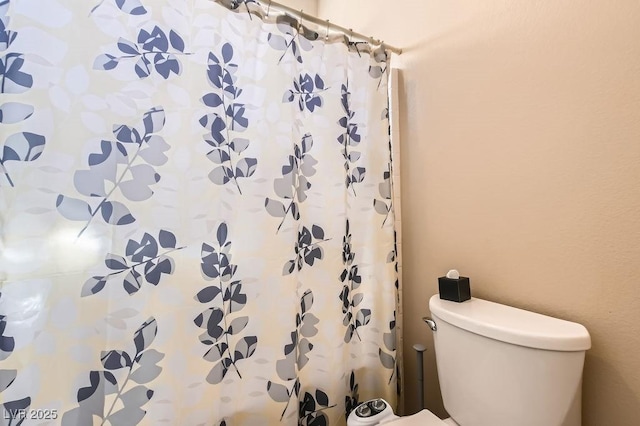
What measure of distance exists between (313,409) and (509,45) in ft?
4.43

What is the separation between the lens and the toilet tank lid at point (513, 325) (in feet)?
1.98

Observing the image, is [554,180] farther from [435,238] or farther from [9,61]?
[9,61]

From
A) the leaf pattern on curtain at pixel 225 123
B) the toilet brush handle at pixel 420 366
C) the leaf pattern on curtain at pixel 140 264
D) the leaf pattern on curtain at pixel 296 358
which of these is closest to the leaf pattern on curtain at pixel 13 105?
the leaf pattern on curtain at pixel 140 264

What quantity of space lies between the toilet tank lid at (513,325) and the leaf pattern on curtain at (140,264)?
2.66 ft

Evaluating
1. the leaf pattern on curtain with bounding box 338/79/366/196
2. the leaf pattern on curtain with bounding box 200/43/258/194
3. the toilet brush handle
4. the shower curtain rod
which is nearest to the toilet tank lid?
the toilet brush handle

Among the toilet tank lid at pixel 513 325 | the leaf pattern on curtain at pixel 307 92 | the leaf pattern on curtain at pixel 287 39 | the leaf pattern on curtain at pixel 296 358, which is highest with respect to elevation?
the leaf pattern on curtain at pixel 287 39

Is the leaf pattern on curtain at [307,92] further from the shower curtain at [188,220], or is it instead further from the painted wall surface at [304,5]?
the painted wall surface at [304,5]

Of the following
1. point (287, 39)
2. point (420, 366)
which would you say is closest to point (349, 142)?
point (287, 39)

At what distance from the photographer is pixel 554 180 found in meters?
0.73

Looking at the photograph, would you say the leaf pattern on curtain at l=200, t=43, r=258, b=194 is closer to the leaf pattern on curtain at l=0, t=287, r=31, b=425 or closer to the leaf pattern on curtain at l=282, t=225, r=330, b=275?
the leaf pattern on curtain at l=282, t=225, r=330, b=275

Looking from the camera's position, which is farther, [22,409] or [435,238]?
[435,238]

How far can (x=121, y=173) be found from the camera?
72 cm

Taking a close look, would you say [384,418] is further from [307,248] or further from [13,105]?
[13,105]

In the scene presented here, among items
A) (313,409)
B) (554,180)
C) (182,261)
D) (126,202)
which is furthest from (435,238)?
(126,202)
